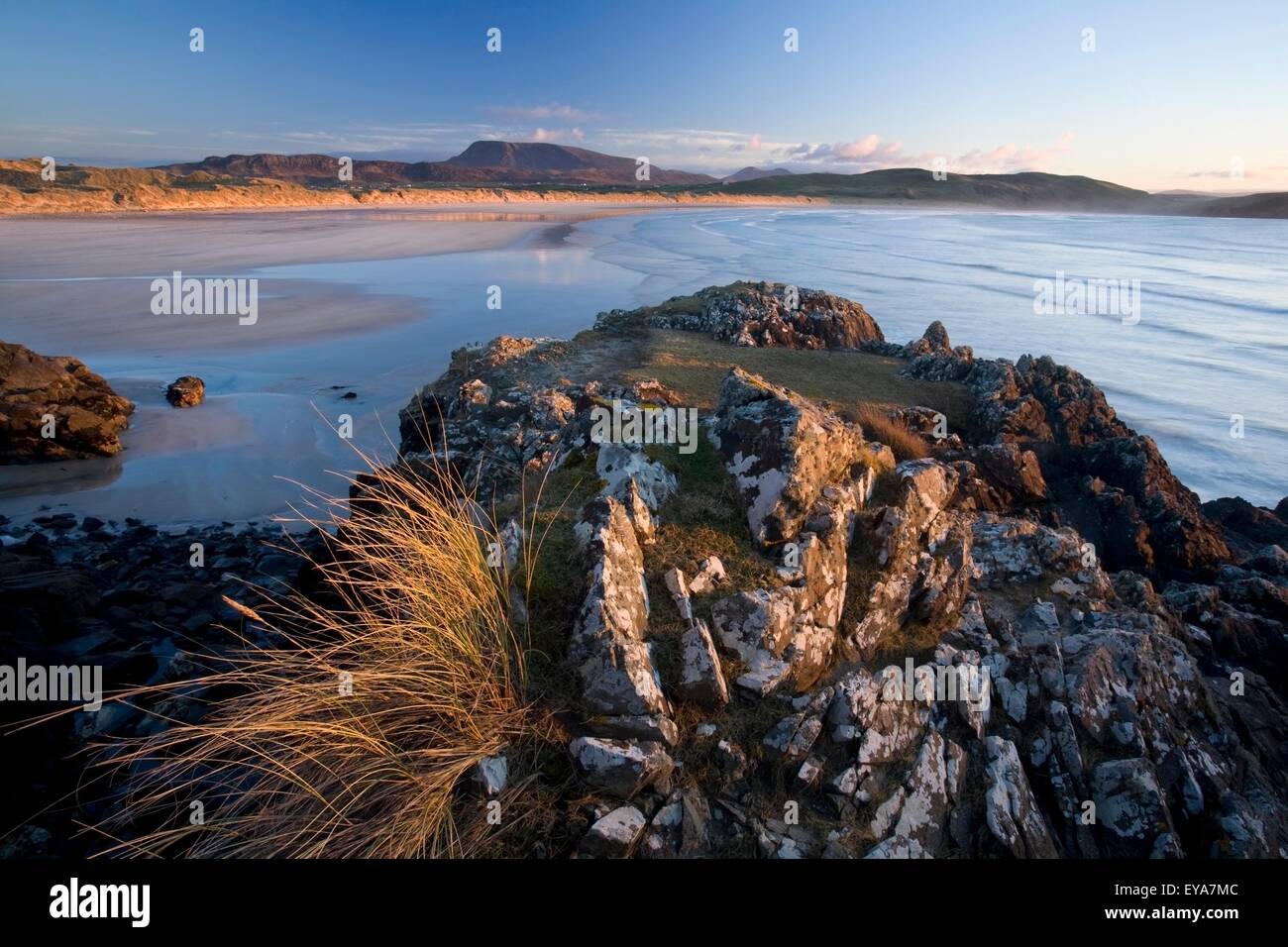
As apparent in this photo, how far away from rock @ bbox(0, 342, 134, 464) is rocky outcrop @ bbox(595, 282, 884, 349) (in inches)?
340

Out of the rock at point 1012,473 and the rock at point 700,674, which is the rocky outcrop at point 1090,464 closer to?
the rock at point 1012,473

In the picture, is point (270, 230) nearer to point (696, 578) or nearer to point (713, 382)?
point (713, 382)

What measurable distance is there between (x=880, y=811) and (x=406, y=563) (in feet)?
10.6

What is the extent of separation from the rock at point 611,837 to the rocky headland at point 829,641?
0.7 inches

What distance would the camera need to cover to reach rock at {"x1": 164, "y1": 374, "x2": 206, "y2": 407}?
13625 millimetres

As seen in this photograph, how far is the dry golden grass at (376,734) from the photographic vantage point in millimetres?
3564

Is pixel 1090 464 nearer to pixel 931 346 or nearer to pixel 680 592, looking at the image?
pixel 931 346

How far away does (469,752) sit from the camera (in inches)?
150

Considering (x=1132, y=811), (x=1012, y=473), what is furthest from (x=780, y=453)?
(x=1012, y=473)

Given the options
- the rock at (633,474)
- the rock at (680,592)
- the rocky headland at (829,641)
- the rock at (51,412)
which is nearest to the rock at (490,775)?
the rocky headland at (829,641)

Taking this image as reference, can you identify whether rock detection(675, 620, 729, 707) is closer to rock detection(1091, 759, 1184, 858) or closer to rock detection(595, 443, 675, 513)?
rock detection(595, 443, 675, 513)

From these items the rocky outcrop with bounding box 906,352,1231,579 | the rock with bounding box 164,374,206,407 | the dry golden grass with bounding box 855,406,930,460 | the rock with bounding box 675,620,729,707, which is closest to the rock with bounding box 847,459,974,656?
the rock with bounding box 675,620,729,707

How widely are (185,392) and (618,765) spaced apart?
13.3 m
